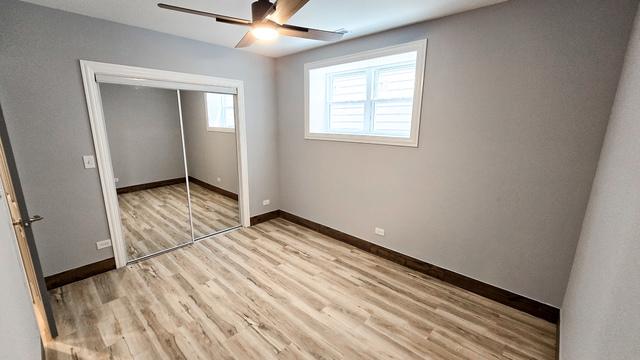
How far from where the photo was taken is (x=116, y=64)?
242 centimetres

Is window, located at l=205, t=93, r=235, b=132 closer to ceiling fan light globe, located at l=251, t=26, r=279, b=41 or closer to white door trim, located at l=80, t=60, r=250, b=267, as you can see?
white door trim, located at l=80, t=60, r=250, b=267

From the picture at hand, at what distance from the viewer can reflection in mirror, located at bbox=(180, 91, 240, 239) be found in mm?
3258

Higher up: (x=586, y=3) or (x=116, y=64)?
(x=586, y=3)

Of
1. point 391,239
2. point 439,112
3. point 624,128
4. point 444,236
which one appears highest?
point 439,112

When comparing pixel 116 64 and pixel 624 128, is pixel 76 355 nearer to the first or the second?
pixel 116 64

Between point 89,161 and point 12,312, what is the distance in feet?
5.50

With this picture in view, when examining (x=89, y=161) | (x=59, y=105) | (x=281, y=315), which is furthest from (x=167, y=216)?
(x=281, y=315)

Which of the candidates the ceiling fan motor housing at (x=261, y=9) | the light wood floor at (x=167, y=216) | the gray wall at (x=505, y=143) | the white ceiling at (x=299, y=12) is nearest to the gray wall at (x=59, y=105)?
the white ceiling at (x=299, y=12)

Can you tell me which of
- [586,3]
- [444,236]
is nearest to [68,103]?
[444,236]

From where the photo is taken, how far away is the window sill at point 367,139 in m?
2.59

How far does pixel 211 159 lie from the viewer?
3750mm

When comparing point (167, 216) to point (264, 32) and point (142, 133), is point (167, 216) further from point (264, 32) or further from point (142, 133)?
point (264, 32)

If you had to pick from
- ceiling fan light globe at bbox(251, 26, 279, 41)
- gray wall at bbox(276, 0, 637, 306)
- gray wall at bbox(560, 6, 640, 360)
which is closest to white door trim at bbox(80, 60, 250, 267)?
ceiling fan light globe at bbox(251, 26, 279, 41)

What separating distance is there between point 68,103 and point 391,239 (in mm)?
Answer: 3472
